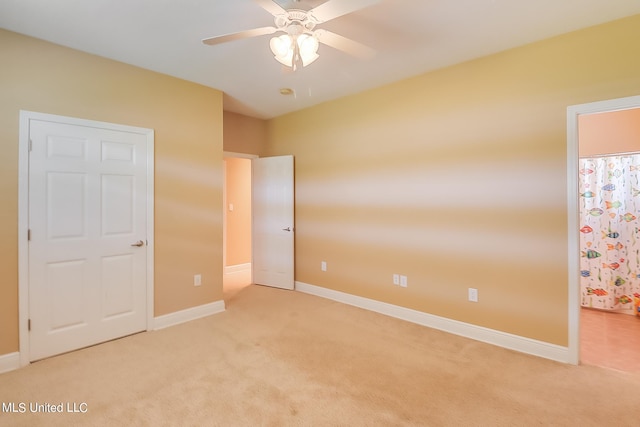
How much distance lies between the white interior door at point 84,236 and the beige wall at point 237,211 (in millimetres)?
2689

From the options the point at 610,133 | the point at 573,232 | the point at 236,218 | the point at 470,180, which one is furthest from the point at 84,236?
the point at 610,133

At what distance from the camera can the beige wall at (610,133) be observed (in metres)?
3.58

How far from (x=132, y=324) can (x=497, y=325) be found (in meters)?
3.49

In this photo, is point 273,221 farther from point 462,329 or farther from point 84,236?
point 462,329

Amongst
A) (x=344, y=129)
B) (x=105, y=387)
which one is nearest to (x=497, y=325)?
(x=344, y=129)

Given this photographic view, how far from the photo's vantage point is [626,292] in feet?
11.8

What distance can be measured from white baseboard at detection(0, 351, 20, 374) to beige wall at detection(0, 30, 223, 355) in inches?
1.7

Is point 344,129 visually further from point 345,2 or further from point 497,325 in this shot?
point 497,325

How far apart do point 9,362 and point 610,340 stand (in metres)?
5.21

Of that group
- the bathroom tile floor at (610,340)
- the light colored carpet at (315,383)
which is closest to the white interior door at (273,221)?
the light colored carpet at (315,383)

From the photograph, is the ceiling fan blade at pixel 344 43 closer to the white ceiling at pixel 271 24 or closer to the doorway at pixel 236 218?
the white ceiling at pixel 271 24

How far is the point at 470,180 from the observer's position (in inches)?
115

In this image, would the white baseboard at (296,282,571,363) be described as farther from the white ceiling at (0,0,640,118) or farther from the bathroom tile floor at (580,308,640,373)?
the white ceiling at (0,0,640,118)

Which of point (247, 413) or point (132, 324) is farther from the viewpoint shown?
point (132, 324)
